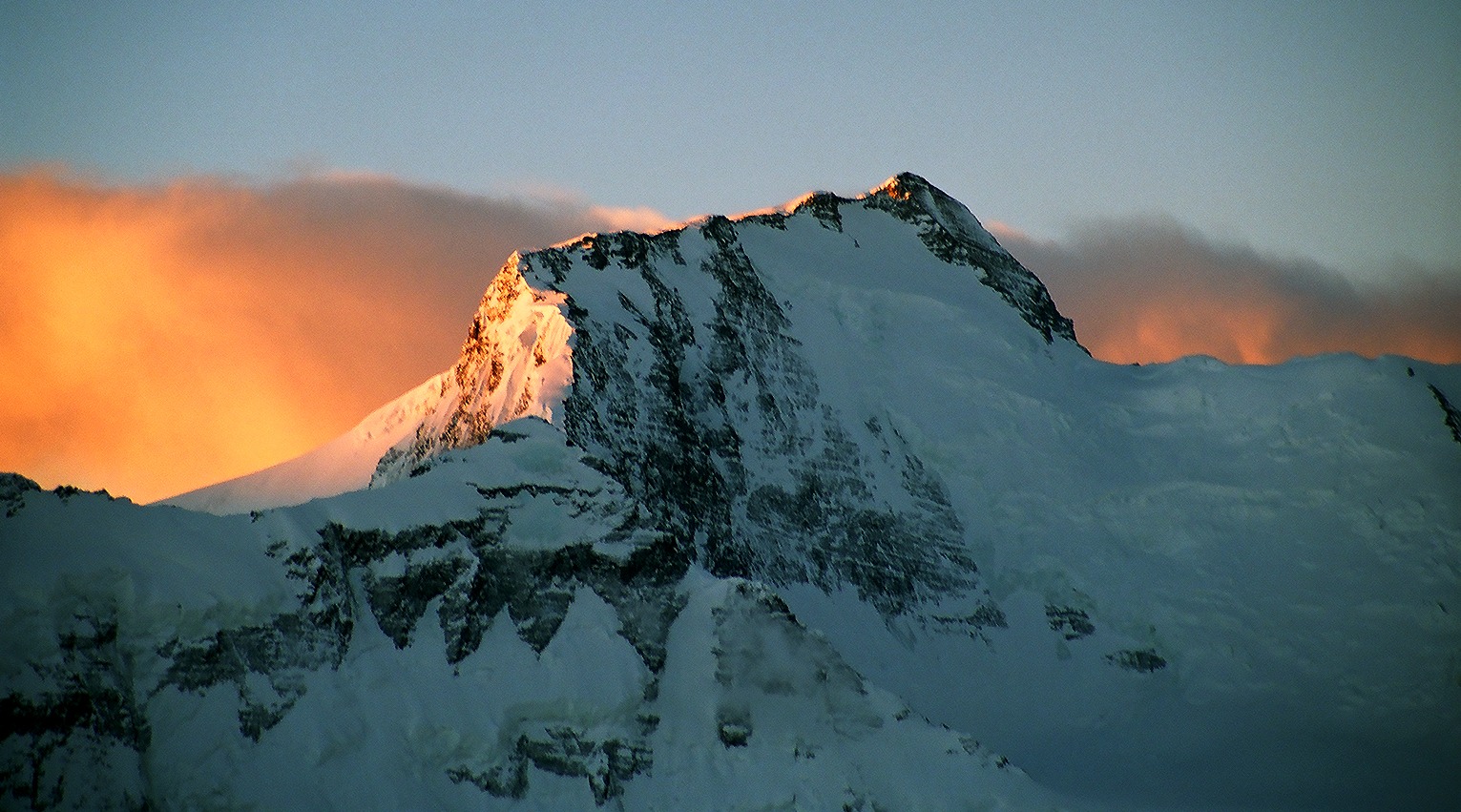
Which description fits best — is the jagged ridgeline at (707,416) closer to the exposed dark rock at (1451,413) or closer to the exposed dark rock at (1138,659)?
the exposed dark rock at (1138,659)

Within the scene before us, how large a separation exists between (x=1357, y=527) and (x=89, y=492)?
8276 cm

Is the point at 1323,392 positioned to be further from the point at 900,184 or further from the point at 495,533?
the point at 495,533

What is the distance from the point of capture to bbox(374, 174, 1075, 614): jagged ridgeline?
94.9 metres

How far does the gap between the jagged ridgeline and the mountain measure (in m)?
0.34

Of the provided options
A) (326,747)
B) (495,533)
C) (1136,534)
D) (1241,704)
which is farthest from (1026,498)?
(326,747)

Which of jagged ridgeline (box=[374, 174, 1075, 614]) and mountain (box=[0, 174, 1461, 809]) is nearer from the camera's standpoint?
mountain (box=[0, 174, 1461, 809])

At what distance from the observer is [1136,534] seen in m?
116

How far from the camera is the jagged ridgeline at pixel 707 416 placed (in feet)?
311

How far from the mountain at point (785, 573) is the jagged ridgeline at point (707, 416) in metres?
0.34

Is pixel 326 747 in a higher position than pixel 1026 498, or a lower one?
lower

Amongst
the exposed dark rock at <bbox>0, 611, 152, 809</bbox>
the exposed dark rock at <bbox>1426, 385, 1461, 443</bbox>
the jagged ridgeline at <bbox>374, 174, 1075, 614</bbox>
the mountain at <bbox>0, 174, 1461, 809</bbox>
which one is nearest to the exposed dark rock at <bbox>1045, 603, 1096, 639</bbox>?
the mountain at <bbox>0, 174, 1461, 809</bbox>

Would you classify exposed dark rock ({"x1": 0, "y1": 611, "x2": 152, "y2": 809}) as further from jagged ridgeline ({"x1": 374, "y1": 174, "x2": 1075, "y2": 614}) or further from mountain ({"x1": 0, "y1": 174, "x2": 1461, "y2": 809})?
jagged ridgeline ({"x1": 374, "y1": 174, "x2": 1075, "y2": 614})

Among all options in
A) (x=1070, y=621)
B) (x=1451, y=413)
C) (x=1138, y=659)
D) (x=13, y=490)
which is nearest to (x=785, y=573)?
(x=1070, y=621)

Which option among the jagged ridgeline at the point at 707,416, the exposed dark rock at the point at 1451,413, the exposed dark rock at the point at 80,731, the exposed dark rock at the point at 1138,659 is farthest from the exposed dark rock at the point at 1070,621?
the exposed dark rock at the point at 80,731
